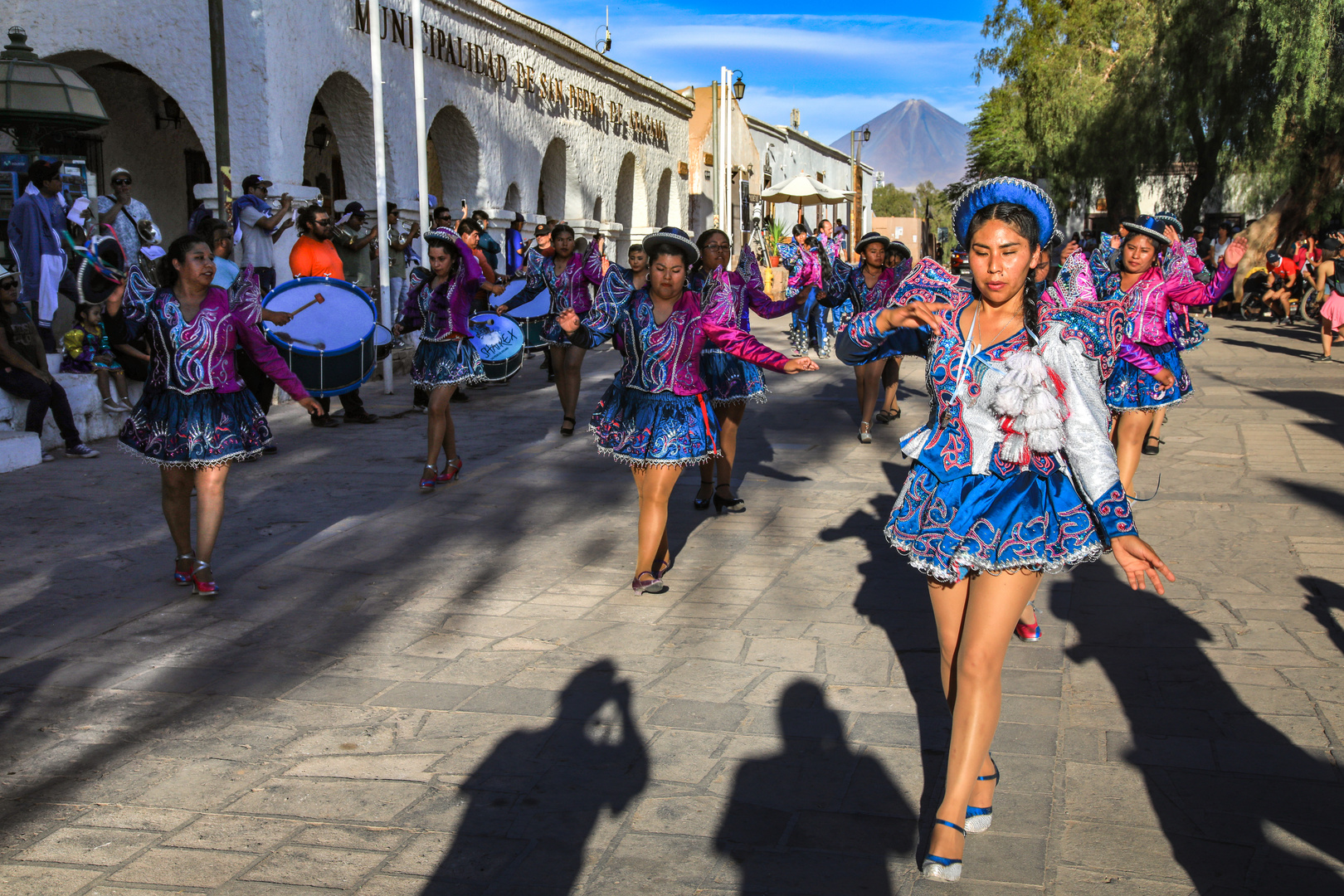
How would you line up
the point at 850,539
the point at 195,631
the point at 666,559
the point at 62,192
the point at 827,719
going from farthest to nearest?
the point at 62,192 → the point at 850,539 → the point at 666,559 → the point at 195,631 → the point at 827,719

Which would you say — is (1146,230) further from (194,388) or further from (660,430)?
(194,388)

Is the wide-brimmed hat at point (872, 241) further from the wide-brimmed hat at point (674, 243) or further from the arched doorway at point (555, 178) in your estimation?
the arched doorway at point (555, 178)

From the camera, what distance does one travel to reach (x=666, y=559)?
6043 mm

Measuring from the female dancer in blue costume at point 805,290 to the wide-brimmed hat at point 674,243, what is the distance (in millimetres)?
1216

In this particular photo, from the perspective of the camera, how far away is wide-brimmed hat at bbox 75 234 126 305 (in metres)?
9.71

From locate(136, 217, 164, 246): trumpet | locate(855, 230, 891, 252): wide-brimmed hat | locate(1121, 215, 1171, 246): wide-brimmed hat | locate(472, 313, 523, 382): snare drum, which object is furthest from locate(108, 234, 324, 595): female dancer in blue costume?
locate(136, 217, 164, 246): trumpet

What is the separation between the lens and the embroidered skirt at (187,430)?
17.9 feet

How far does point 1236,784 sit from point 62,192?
33.3 ft

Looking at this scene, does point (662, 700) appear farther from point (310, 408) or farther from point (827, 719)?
point (310, 408)

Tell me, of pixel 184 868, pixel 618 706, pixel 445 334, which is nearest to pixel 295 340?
pixel 445 334

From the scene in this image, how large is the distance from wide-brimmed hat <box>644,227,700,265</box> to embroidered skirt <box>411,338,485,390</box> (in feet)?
9.48

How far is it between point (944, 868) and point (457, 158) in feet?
51.0

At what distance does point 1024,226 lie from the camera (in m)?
3.16

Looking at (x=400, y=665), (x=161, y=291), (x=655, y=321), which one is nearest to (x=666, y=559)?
(x=655, y=321)
